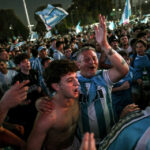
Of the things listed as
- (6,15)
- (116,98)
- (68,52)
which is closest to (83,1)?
(6,15)

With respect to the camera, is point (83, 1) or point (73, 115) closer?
point (73, 115)

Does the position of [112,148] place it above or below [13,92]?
below

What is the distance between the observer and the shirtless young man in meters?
1.79

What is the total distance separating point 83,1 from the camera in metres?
57.1

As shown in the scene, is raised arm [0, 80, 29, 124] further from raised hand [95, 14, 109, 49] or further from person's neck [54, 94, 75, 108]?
raised hand [95, 14, 109, 49]

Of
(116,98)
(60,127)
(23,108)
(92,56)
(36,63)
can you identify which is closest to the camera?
(60,127)

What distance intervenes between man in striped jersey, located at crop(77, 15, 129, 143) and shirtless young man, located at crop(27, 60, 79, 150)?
159 mm

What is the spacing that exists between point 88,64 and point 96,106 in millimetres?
620

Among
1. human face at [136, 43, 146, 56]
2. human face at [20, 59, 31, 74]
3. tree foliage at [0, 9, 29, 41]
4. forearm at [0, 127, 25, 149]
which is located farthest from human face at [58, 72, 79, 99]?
tree foliage at [0, 9, 29, 41]

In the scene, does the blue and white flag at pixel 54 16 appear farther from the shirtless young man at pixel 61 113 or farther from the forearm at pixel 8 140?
the forearm at pixel 8 140

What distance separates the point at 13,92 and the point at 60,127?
0.79m

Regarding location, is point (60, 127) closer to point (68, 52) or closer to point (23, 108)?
point (23, 108)

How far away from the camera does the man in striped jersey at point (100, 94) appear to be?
6.81ft

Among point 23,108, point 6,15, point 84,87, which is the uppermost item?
point 6,15
